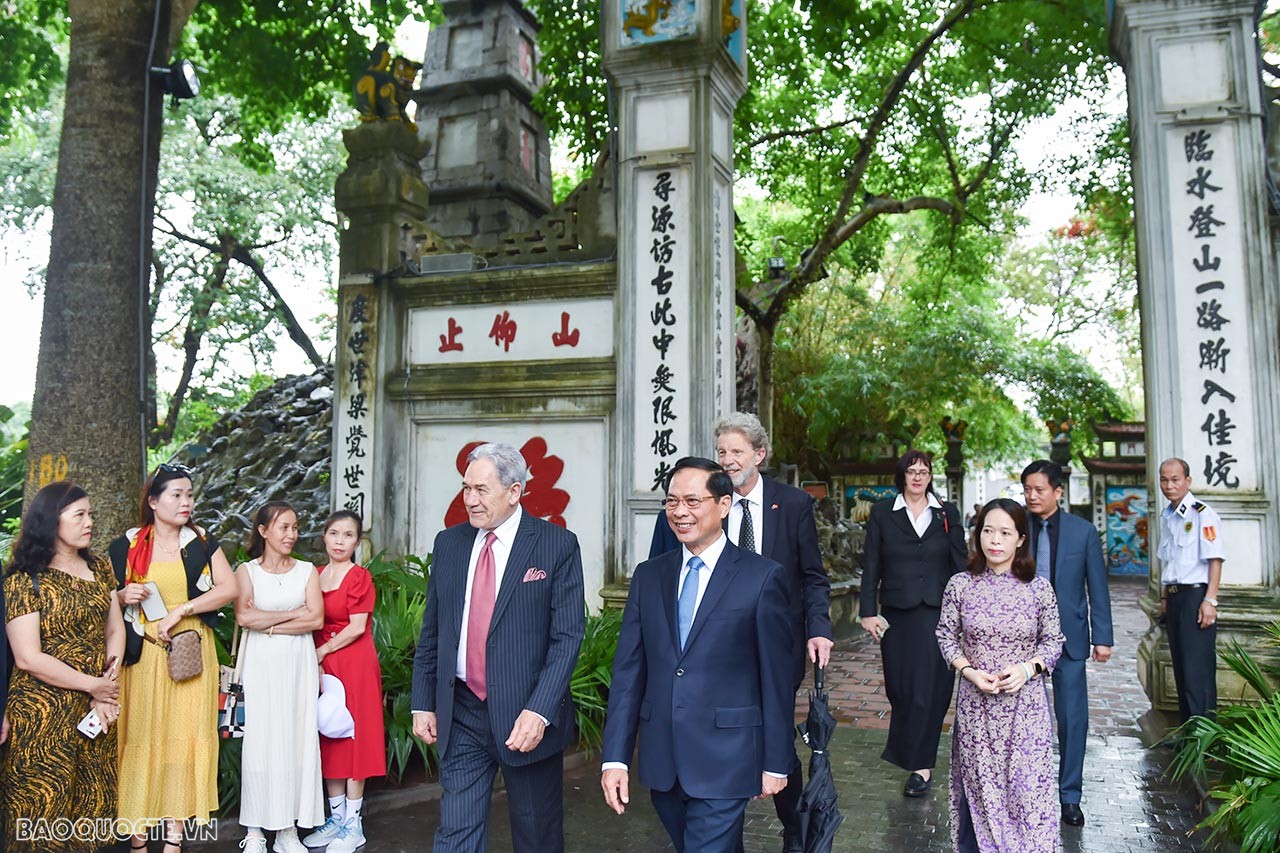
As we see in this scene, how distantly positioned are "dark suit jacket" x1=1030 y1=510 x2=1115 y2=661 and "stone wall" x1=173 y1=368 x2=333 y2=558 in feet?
26.0

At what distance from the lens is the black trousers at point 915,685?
5309 mm

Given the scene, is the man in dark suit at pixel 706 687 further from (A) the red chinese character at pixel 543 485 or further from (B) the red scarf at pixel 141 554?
(A) the red chinese character at pixel 543 485

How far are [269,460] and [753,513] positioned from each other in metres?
11.3

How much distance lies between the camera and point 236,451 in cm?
1477

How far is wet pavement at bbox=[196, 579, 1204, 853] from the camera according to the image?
458cm

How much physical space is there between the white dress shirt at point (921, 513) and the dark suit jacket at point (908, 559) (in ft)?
0.05

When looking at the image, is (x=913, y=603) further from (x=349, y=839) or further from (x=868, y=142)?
(x=868, y=142)

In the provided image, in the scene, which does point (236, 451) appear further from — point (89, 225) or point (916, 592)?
point (916, 592)

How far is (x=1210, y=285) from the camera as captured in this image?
6410 millimetres

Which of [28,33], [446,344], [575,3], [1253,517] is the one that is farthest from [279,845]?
[575,3]

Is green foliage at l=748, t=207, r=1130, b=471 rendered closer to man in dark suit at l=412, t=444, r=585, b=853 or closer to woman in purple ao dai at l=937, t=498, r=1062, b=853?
woman in purple ao dai at l=937, t=498, r=1062, b=853

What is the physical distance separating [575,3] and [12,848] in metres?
11.1

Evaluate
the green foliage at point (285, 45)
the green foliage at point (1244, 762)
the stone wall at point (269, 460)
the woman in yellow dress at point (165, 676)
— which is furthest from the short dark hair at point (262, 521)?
the green foliage at point (285, 45)

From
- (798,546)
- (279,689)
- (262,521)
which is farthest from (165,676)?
(798,546)
